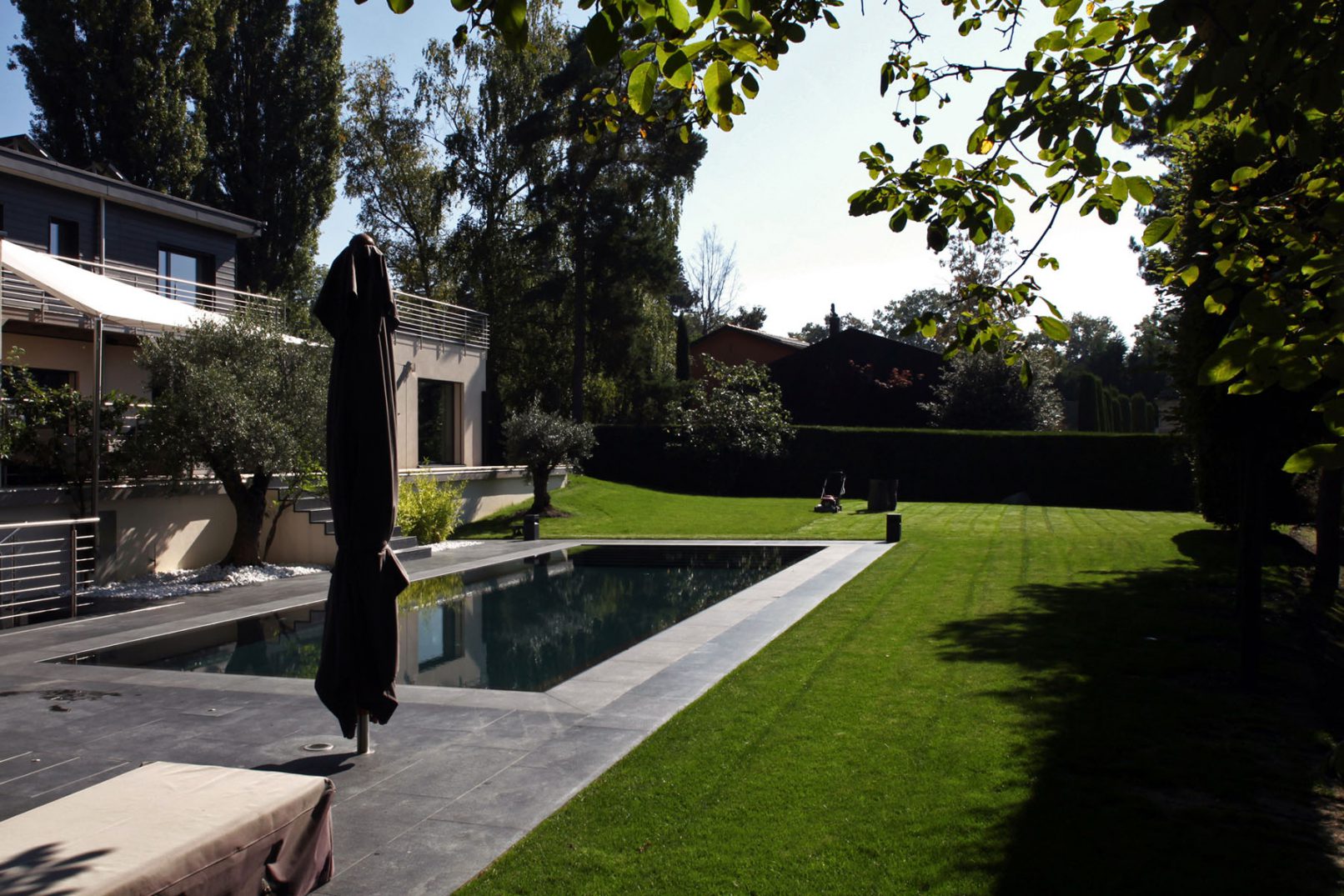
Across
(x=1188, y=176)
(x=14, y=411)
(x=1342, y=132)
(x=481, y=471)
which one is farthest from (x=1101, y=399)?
(x=14, y=411)

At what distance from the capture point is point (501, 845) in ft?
15.6

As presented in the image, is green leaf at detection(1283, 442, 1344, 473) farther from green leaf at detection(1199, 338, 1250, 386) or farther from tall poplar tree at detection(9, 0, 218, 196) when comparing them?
tall poplar tree at detection(9, 0, 218, 196)

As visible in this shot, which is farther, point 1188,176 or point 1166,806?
point 1188,176

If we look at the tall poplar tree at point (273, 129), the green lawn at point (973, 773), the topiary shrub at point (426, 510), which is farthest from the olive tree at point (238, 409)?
the tall poplar tree at point (273, 129)

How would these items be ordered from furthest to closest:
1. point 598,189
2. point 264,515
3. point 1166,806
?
point 598,189 → point 264,515 → point 1166,806

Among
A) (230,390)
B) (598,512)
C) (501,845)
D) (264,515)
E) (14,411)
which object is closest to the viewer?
(501,845)

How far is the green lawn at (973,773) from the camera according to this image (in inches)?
177

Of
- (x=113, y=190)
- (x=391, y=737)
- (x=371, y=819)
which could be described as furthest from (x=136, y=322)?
(x=371, y=819)

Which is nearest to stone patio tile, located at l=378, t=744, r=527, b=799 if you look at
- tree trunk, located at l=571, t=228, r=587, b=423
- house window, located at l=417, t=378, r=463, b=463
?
house window, located at l=417, t=378, r=463, b=463

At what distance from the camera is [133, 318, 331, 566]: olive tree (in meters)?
13.9

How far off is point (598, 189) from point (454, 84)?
8305mm

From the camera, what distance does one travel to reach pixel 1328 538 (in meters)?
12.4

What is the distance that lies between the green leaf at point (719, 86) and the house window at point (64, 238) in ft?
68.3

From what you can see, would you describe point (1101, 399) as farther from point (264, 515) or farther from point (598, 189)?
point (264, 515)
